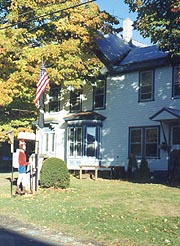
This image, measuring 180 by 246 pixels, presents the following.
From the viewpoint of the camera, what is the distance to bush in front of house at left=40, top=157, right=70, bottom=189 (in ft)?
54.5

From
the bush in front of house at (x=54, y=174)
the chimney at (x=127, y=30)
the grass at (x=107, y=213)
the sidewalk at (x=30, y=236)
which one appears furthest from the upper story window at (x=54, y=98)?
the sidewalk at (x=30, y=236)

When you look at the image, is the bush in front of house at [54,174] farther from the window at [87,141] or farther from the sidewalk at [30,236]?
the window at [87,141]

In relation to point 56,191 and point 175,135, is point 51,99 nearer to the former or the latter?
point 175,135

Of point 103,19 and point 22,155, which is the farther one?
point 103,19

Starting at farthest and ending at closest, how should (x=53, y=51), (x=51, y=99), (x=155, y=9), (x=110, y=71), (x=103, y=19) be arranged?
(x=51, y=99)
(x=110, y=71)
(x=103, y=19)
(x=53, y=51)
(x=155, y=9)

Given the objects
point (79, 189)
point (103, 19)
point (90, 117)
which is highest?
point (103, 19)

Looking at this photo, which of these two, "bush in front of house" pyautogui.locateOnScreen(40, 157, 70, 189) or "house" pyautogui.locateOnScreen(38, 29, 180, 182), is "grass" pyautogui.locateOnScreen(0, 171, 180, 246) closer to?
"bush in front of house" pyautogui.locateOnScreen(40, 157, 70, 189)

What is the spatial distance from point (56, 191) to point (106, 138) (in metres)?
11.4

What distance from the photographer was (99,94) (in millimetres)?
27859

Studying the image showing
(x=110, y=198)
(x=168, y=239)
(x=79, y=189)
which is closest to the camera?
(x=168, y=239)

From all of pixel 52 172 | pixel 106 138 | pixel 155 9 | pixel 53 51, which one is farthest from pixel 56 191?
pixel 106 138

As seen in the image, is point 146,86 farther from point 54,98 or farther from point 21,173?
point 21,173

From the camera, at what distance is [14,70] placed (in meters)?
22.8

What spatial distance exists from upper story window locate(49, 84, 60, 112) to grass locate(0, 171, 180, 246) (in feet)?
45.7
